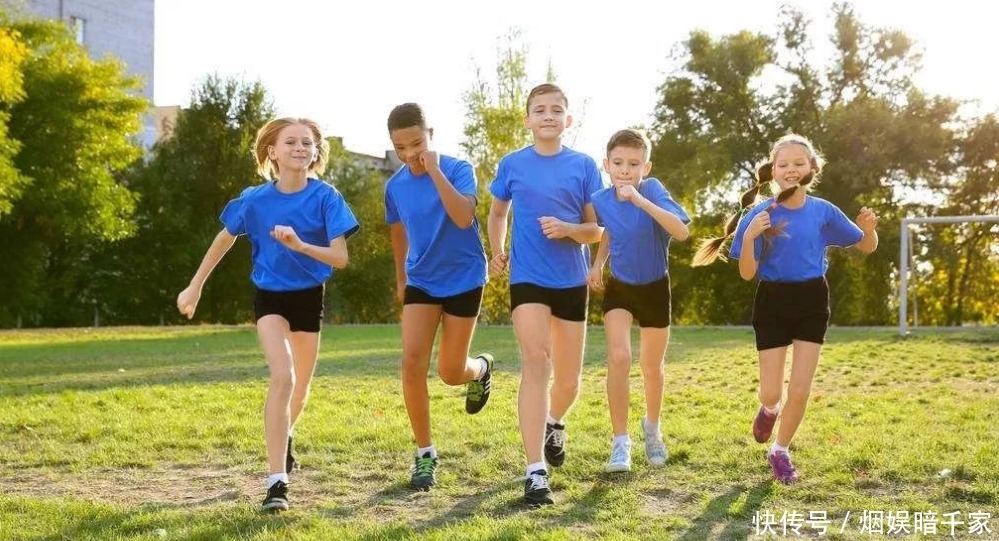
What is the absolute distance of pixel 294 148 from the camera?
19.3 ft

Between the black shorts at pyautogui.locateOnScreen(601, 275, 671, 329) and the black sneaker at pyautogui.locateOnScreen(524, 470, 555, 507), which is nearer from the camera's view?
the black sneaker at pyautogui.locateOnScreen(524, 470, 555, 507)

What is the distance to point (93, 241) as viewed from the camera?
38281 millimetres

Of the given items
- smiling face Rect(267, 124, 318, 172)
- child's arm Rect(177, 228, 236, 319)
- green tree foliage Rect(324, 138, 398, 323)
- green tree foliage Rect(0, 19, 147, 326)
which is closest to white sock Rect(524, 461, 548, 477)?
child's arm Rect(177, 228, 236, 319)

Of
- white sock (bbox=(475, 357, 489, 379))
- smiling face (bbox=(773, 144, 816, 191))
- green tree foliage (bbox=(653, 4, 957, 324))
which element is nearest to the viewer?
smiling face (bbox=(773, 144, 816, 191))

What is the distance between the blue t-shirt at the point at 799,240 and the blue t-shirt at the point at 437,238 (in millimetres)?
1459

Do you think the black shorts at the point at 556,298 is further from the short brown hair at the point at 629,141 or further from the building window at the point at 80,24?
the building window at the point at 80,24

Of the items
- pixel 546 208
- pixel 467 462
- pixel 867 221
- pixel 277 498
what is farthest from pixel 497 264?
pixel 867 221

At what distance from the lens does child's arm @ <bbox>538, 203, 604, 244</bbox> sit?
5.68 m

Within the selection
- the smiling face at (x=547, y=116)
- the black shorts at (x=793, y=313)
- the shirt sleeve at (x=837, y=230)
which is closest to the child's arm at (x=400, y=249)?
the smiling face at (x=547, y=116)

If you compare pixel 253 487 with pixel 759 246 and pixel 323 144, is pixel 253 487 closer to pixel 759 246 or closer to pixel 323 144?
pixel 323 144

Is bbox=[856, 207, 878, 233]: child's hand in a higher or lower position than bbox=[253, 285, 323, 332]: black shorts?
higher

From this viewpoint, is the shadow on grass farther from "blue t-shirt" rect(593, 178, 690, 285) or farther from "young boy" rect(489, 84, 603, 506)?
"blue t-shirt" rect(593, 178, 690, 285)

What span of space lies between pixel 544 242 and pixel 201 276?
69.9 inches

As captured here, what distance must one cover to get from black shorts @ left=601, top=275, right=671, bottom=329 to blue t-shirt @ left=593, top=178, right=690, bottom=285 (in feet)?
0.12
